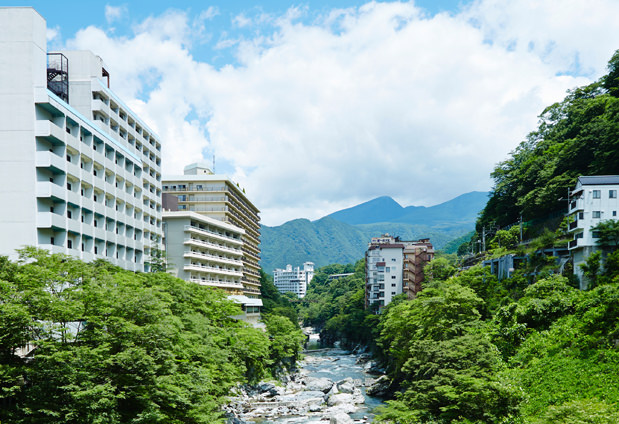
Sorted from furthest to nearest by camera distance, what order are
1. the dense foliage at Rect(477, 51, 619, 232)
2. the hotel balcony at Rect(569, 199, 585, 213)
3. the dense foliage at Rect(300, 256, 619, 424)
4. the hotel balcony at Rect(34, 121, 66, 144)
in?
the dense foliage at Rect(477, 51, 619, 232), the hotel balcony at Rect(569, 199, 585, 213), the hotel balcony at Rect(34, 121, 66, 144), the dense foliage at Rect(300, 256, 619, 424)

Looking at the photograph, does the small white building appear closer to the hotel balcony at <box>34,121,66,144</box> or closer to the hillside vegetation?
the hillside vegetation

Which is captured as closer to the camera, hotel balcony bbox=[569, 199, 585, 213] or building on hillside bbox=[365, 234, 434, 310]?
hotel balcony bbox=[569, 199, 585, 213]

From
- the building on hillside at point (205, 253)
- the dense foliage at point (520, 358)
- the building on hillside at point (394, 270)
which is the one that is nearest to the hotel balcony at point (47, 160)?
the building on hillside at point (205, 253)

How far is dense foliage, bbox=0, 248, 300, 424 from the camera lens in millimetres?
19562

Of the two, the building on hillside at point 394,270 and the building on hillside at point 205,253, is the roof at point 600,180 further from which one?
the building on hillside at point 394,270

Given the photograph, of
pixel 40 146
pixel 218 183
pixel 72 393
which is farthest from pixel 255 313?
pixel 72 393

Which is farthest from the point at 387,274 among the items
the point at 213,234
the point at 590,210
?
the point at 590,210

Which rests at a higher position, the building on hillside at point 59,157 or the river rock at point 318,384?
the building on hillside at point 59,157

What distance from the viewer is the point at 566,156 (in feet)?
159

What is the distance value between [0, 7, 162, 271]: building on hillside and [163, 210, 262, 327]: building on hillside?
28.8ft

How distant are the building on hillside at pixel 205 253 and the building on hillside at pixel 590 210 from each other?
34301mm

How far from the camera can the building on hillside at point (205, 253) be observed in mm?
60281

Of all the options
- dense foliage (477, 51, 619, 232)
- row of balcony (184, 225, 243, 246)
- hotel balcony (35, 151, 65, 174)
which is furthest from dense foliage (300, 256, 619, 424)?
row of balcony (184, 225, 243, 246)

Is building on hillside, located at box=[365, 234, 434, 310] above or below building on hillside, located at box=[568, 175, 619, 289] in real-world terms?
below
